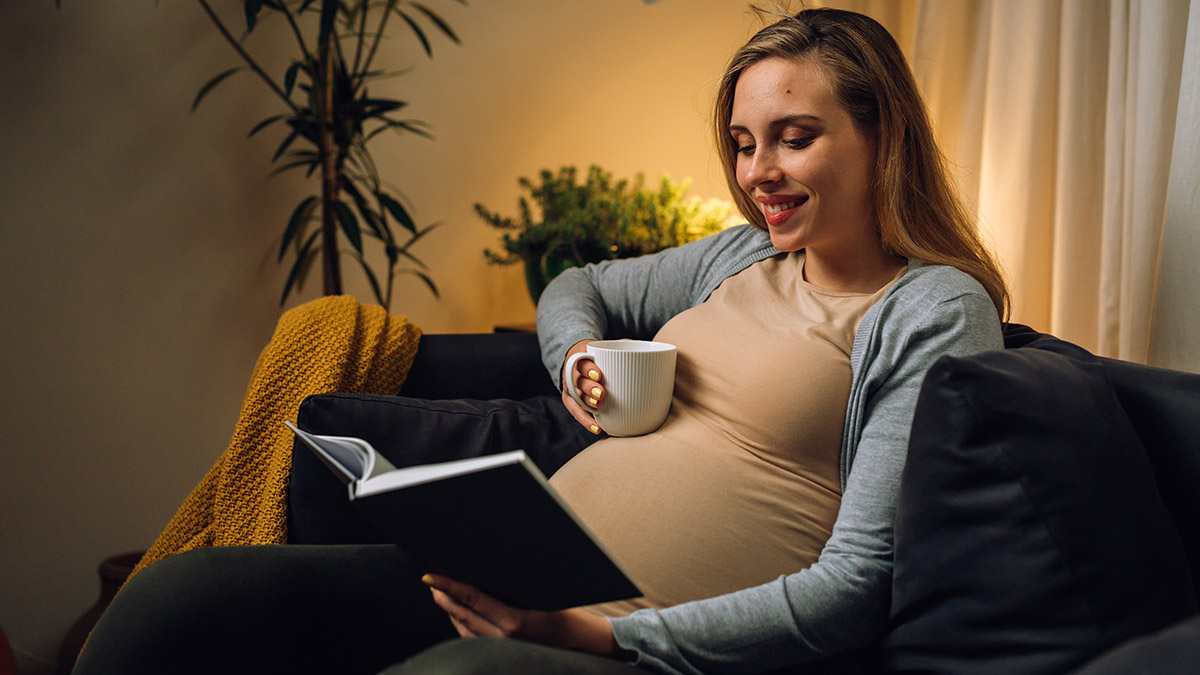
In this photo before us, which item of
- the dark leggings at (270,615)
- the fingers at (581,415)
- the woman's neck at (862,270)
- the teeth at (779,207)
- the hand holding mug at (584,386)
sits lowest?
the dark leggings at (270,615)

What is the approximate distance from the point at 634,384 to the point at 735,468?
15 centimetres

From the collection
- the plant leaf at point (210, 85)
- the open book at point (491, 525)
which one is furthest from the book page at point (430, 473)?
the plant leaf at point (210, 85)

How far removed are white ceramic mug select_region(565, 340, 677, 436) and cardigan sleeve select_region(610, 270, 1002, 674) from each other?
215mm

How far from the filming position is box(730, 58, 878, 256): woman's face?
0.92 metres

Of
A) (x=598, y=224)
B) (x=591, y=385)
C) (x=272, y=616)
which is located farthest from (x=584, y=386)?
(x=598, y=224)

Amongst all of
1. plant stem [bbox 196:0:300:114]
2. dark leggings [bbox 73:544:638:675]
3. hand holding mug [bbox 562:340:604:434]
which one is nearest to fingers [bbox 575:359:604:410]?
hand holding mug [bbox 562:340:604:434]

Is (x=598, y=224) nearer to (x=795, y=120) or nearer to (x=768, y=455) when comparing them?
(x=795, y=120)

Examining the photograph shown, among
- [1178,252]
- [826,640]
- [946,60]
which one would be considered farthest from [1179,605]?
[946,60]

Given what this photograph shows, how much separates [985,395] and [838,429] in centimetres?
24

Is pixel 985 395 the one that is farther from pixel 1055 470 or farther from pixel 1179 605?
pixel 1179 605

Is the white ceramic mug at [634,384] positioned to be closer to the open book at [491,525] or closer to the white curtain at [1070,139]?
the open book at [491,525]

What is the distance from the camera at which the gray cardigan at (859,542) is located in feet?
2.30

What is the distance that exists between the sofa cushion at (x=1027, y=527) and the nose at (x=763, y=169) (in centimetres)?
36

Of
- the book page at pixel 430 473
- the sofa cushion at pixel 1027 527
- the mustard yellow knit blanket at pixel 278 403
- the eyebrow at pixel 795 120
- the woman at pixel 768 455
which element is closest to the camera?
the book page at pixel 430 473
